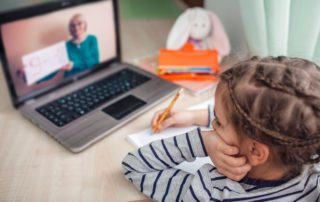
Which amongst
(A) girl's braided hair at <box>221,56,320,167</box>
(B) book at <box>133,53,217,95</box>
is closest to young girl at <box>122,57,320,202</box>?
(A) girl's braided hair at <box>221,56,320,167</box>

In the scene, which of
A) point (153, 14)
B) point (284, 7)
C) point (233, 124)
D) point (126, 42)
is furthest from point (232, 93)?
point (153, 14)

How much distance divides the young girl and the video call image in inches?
13.3

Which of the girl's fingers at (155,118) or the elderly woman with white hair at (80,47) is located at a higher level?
the elderly woman with white hair at (80,47)

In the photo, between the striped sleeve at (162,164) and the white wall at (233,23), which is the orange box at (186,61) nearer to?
the white wall at (233,23)

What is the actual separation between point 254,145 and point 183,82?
46 cm

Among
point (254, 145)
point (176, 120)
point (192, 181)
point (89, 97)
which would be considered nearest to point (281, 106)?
point (254, 145)

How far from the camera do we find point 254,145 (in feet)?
1.60

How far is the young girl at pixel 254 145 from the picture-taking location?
0.45 metres

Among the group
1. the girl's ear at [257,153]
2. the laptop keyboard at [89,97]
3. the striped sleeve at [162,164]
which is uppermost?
the girl's ear at [257,153]

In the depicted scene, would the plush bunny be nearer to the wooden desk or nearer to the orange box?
the orange box

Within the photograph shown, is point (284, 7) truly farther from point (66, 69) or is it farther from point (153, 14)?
point (153, 14)

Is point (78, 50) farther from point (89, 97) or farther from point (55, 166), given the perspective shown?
point (55, 166)

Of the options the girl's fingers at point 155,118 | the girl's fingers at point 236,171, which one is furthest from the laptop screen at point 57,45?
the girl's fingers at point 236,171

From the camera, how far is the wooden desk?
60cm
